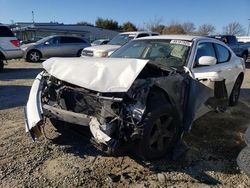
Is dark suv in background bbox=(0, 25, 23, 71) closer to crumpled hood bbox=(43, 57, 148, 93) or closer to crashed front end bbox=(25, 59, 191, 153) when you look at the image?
crashed front end bbox=(25, 59, 191, 153)

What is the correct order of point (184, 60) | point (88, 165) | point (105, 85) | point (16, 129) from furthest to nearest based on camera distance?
point (16, 129), point (184, 60), point (88, 165), point (105, 85)

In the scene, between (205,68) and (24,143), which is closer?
(24,143)

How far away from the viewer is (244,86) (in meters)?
10.5

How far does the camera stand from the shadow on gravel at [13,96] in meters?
6.98

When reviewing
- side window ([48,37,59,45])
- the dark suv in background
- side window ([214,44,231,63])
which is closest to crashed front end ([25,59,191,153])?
side window ([214,44,231,63])

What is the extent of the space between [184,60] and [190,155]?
59.8 inches

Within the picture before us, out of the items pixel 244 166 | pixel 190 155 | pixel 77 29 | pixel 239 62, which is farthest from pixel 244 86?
pixel 77 29

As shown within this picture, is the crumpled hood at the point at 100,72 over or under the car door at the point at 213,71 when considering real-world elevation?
over

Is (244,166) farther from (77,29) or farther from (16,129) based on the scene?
(77,29)

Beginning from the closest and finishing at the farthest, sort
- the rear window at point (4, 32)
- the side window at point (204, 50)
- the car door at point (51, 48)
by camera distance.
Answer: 1. the side window at point (204, 50)
2. the rear window at point (4, 32)
3. the car door at point (51, 48)

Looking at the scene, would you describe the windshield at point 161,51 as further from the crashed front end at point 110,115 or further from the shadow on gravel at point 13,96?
the shadow on gravel at point 13,96

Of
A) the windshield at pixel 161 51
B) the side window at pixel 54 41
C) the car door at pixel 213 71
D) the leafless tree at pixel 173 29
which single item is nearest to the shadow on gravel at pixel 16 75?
the side window at pixel 54 41

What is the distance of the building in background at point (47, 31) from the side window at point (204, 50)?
96.5 ft

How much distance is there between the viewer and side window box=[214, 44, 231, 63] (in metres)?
6.08
